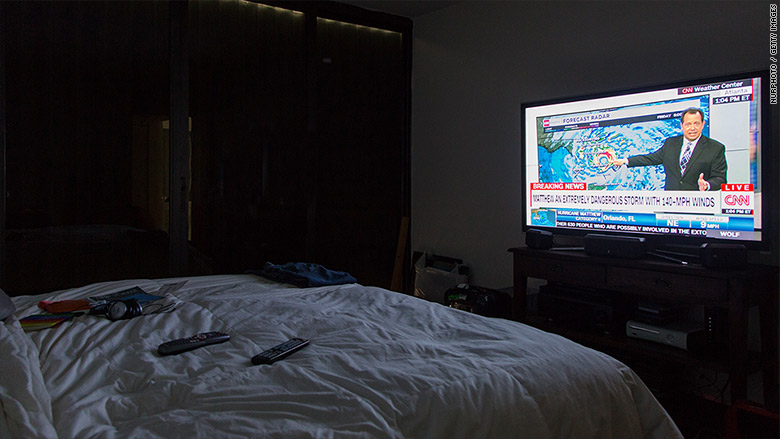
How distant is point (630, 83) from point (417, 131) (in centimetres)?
196

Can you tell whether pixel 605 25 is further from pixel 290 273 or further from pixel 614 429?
pixel 614 429

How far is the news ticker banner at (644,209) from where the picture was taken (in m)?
2.31

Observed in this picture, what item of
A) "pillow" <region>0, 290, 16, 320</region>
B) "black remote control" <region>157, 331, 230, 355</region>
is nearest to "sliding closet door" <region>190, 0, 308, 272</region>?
"pillow" <region>0, 290, 16, 320</region>

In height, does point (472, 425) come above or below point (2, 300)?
below

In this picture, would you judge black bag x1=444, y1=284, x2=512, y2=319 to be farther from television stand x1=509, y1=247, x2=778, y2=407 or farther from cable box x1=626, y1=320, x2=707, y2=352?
cable box x1=626, y1=320, x2=707, y2=352

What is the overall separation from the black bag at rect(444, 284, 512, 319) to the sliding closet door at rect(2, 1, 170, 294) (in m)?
2.05

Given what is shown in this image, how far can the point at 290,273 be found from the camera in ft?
7.39

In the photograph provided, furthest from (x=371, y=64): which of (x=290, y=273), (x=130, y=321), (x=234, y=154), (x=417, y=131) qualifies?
(x=130, y=321)

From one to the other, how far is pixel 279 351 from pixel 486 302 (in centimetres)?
219

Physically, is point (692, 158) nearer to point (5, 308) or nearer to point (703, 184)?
point (703, 184)

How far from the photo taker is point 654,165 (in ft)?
8.42

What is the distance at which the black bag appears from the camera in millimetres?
3227

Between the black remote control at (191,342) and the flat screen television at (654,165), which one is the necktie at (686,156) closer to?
the flat screen television at (654,165)

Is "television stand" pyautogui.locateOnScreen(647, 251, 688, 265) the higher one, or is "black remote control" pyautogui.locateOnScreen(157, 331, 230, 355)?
"television stand" pyautogui.locateOnScreen(647, 251, 688, 265)
